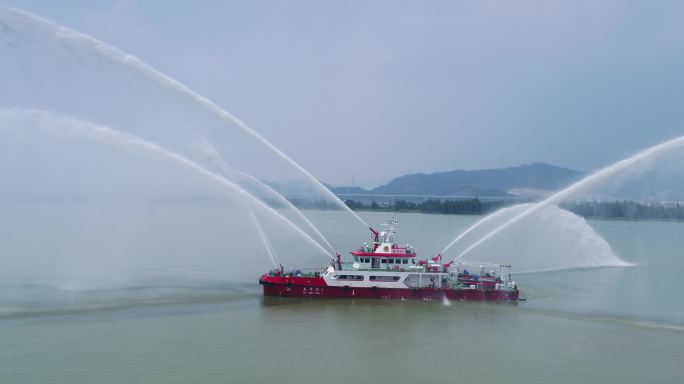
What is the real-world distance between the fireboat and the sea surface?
2.31 ft

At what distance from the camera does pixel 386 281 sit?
32.6 meters

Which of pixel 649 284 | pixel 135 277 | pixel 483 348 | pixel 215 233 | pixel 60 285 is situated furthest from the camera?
pixel 215 233

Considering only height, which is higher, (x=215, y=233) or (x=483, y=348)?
(x=215, y=233)

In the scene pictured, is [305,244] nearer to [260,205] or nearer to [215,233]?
[215,233]

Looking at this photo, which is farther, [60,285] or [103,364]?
[60,285]

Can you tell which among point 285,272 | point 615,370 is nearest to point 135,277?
point 285,272

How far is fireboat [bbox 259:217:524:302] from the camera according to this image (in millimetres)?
31984

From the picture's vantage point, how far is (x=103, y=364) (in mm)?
19469

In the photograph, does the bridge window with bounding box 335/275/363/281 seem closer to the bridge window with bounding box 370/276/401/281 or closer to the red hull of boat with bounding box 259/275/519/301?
the red hull of boat with bounding box 259/275/519/301

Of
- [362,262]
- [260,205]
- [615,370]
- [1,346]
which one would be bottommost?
[615,370]

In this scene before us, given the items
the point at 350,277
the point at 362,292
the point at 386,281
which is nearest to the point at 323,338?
the point at 362,292

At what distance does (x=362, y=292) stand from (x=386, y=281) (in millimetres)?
1555

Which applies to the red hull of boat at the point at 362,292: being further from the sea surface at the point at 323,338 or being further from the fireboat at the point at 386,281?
the sea surface at the point at 323,338

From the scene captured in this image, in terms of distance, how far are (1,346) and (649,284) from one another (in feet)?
123
